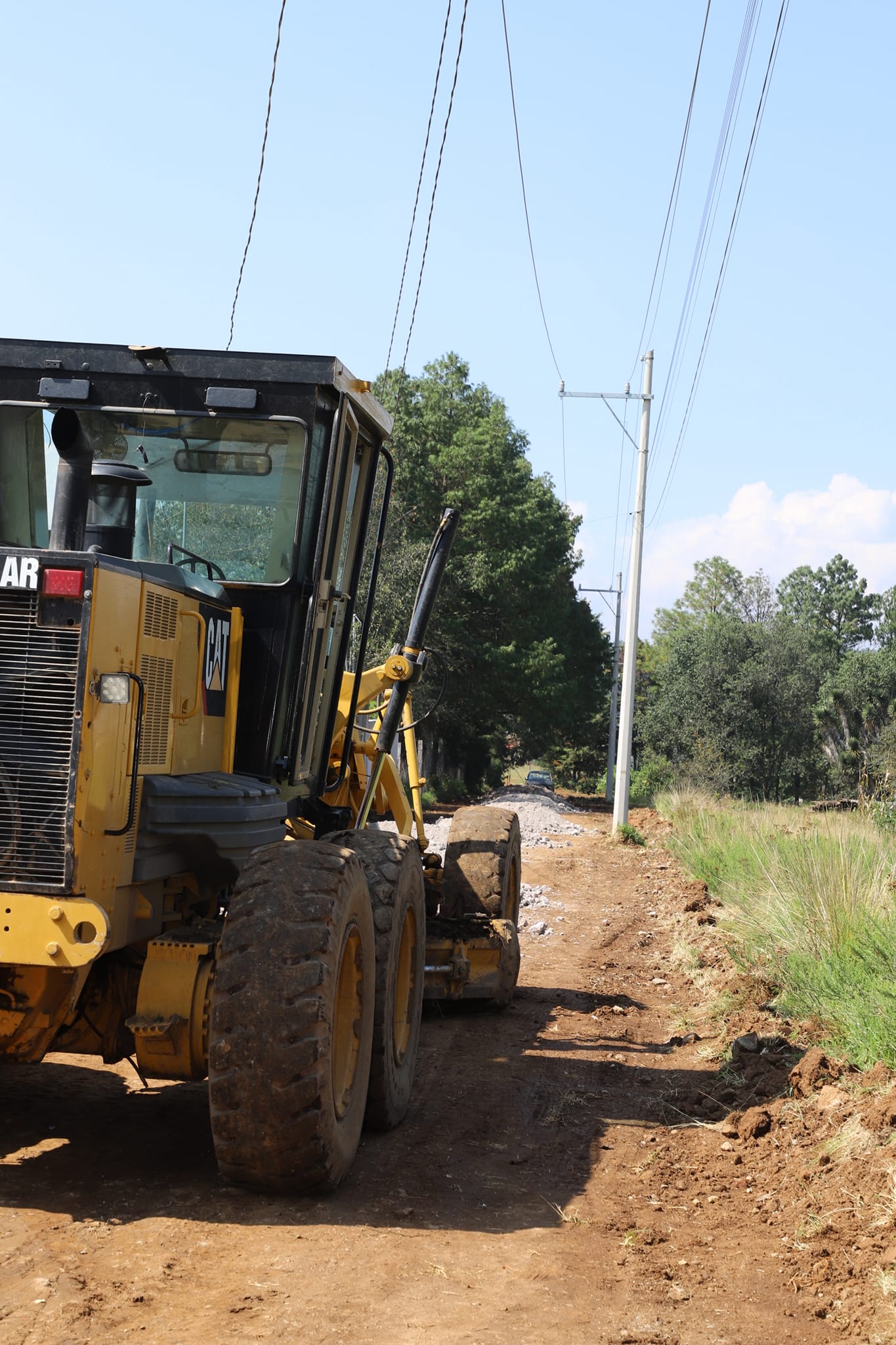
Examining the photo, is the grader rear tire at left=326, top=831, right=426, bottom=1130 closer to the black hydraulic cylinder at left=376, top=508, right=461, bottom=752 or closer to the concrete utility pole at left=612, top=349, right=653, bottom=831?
the black hydraulic cylinder at left=376, top=508, right=461, bottom=752

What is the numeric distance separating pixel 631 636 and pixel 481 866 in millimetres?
16714

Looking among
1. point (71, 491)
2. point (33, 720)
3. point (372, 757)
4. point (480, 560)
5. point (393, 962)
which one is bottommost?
point (393, 962)

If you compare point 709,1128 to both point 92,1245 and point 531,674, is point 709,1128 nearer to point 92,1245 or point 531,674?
point 92,1245

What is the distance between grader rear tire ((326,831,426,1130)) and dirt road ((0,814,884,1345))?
0.22 metres

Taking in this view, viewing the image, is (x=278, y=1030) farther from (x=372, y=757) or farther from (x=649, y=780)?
(x=649, y=780)

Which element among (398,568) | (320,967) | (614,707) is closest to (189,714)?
(320,967)

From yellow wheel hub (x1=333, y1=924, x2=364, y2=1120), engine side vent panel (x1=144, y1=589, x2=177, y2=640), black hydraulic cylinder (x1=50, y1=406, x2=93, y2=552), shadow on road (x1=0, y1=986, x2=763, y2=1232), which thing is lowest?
shadow on road (x1=0, y1=986, x2=763, y2=1232)

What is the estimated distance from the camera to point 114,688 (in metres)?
4.75

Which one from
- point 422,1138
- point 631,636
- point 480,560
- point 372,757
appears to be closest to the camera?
point 422,1138

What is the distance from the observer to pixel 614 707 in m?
45.4

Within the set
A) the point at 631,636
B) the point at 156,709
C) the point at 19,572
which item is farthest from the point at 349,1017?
the point at 631,636

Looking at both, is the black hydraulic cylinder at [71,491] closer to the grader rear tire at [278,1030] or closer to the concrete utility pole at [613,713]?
the grader rear tire at [278,1030]

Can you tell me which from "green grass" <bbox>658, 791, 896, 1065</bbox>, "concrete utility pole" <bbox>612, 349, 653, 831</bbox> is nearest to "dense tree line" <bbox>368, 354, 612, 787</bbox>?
"concrete utility pole" <bbox>612, 349, 653, 831</bbox>

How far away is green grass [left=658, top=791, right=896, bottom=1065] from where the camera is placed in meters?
6.82
